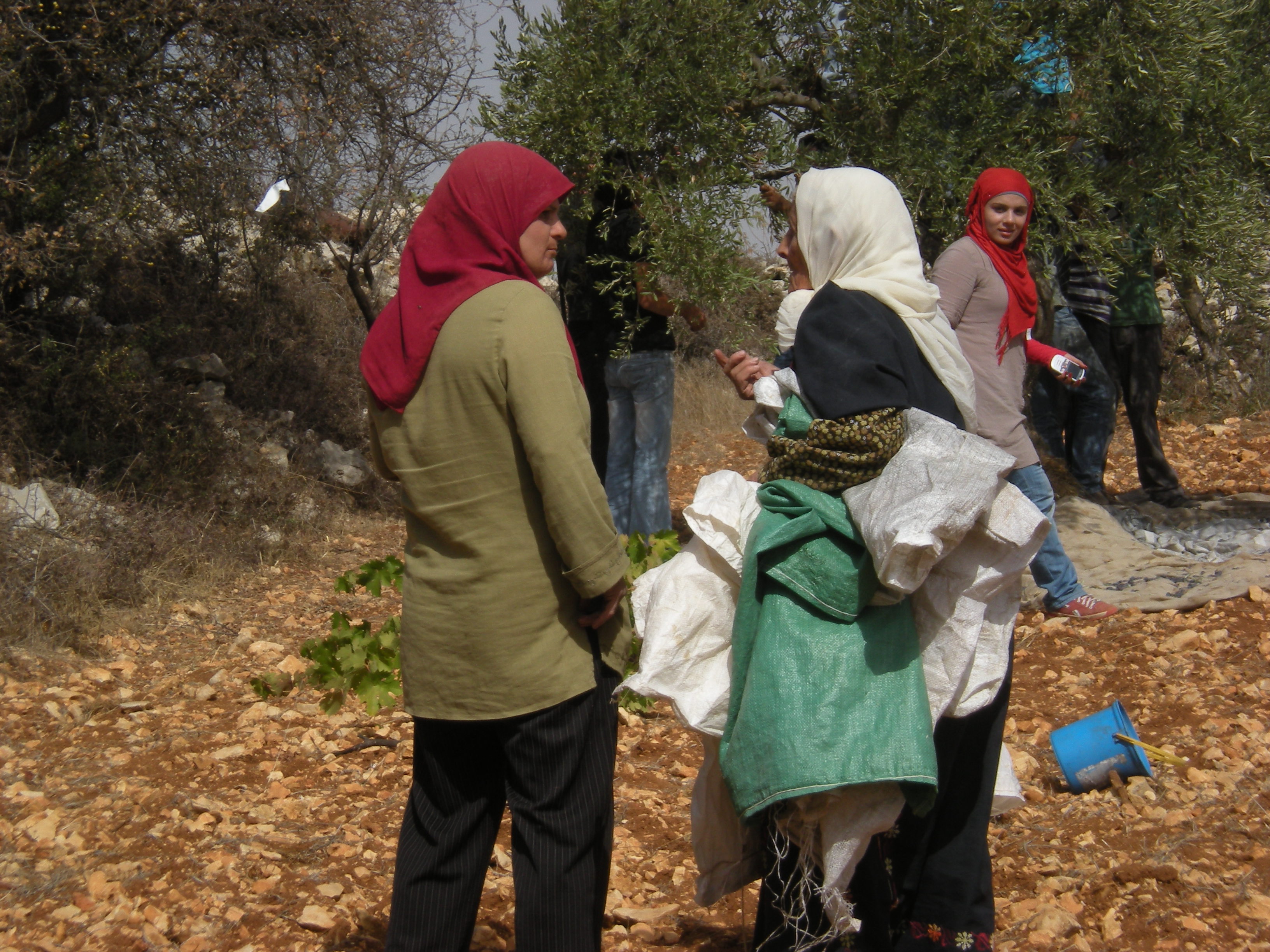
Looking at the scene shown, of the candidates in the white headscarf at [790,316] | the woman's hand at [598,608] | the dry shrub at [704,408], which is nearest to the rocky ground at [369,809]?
the woman's hand at [598,608]

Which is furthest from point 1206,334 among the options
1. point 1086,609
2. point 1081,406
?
point 1086,609

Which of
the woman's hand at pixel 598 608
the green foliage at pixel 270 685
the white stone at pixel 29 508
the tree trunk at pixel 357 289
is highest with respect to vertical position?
the tree trunk at pixel 357 289

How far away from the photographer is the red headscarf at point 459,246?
6.52ft

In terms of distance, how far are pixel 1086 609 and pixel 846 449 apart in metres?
3.34

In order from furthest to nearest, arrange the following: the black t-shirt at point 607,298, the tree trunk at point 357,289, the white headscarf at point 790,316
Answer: the tree trunk at point 357,289
the black t-shirt at point 607,298
the white headscarf at point 790,316

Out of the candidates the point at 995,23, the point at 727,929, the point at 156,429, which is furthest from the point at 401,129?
the point at 727,929

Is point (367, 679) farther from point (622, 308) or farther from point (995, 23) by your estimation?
point (995, 23)

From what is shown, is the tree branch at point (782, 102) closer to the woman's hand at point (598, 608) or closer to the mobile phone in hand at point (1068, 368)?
the mobile phone in hand at point (1068, 368)

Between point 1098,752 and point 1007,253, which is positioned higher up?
point 1007,253

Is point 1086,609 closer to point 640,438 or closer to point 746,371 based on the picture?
point 640,438

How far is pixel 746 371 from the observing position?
2.37 metres

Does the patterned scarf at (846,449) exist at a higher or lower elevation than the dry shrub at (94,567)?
higher

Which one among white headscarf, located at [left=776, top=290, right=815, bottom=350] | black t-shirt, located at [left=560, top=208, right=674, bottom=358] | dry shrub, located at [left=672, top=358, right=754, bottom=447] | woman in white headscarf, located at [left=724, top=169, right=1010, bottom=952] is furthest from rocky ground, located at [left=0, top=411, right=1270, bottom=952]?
dry shrub, located at [left=672, top=358, right=754, bottom=447]

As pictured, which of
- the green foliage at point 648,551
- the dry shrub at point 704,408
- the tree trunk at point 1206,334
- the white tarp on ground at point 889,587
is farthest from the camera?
the dry shrub at point 704,408
